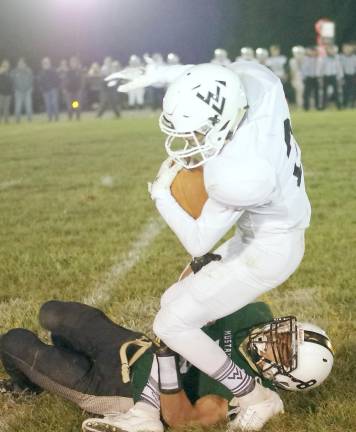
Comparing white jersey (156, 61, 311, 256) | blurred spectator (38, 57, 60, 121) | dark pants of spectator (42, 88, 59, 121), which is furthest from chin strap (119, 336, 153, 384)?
blurred spectator (38, 57, 60, 121)

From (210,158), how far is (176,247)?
3.12 meters

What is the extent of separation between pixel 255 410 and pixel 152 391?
1.31 ft

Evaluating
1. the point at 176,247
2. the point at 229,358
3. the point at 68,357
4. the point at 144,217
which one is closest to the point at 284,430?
the point at 229,358

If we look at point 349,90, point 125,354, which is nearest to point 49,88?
point 349,90

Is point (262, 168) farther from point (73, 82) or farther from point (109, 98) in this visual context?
point (73, 82)

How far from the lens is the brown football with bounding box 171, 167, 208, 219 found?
3020 mm

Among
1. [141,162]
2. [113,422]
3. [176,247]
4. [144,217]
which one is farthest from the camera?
[141,162]

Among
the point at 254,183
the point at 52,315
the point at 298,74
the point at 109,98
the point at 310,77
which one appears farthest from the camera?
the point at 298,74

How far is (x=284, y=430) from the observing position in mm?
3049

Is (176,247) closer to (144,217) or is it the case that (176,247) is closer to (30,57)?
(144,217)

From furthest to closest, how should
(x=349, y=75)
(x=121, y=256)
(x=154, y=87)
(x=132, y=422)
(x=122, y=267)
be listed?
(x=349, y=75) < (x=154, y=87) < (x=121, y=256) < (x=122, y=267) < (x=132, y=422)

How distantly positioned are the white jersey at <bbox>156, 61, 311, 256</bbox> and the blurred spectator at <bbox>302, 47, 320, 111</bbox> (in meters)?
18.6

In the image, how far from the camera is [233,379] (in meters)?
3.07

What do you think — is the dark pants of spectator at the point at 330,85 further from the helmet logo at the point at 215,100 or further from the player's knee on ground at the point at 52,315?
the helmet logo at the point at 215,100
